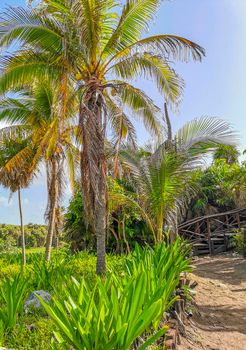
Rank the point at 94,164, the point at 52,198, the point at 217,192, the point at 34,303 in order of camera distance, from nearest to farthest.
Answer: the point at 34,303
the point at 94,164
the point at 52,198
the point at 217,192

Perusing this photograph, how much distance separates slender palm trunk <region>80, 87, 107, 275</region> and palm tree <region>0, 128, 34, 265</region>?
5404 mm

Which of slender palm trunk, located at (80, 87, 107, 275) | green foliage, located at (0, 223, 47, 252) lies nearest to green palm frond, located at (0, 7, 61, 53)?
slender palm trunk, located at (80, 87, 107, 275)

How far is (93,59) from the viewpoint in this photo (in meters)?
7.27

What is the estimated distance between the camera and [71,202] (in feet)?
42.2

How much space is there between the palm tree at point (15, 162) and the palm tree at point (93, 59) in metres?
4.42

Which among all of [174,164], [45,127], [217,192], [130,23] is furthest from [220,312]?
[217,192]

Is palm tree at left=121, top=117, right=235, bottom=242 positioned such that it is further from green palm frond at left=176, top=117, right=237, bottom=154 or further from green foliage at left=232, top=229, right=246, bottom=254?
green foliage at left=232, top=229, right=246, bottom=254

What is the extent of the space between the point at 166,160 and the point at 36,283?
3795 mm

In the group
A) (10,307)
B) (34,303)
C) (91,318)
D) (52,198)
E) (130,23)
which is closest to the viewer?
(91,318)

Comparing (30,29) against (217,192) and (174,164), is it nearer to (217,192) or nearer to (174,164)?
(174,164)

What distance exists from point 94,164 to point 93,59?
2417 mm

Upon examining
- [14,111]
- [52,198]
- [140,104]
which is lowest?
[52,198]

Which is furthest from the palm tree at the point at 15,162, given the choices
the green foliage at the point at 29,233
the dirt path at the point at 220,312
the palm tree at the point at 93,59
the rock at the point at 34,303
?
the green foliage at the point at 29,233

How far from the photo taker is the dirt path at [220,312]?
4.99 meters
